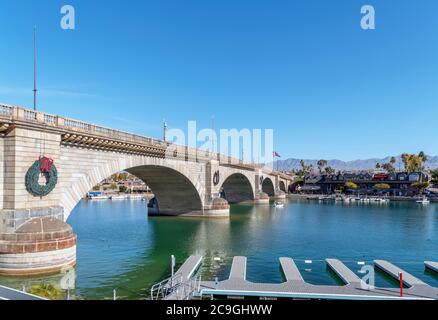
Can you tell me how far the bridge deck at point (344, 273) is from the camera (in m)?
26.6

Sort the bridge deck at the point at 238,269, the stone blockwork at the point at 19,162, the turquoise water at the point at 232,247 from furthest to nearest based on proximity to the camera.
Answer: the turquoise water at the point at 232,247, the bridge deck at the point at 238,269, the stone blockwork at the point at 19,162

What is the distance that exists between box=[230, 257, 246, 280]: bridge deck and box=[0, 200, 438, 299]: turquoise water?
97 centimetres

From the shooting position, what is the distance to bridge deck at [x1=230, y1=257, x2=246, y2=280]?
27195mm

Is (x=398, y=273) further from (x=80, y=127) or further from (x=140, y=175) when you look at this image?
(x=140, y=175)

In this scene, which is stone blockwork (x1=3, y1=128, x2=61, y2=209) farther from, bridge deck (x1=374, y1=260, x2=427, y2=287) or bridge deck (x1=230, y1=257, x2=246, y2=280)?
bridge deck (x1=374, y1=260, x2=427, y2=287)

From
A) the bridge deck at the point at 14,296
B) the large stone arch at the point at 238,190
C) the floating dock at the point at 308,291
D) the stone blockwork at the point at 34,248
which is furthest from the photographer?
the large stone arch at the point at 238,190

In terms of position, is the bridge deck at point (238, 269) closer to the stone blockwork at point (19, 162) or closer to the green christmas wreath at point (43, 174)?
the stone blockwork at point (19, 162)

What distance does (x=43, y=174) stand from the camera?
29.0 m

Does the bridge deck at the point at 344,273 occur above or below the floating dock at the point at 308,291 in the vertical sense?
below

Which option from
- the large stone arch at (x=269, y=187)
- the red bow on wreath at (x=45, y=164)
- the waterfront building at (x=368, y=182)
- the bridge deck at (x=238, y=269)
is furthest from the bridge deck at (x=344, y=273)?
the waterfront building at (x=368, y=182)

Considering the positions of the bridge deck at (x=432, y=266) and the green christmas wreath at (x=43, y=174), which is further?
the bridge deck at (x=432, y=266)

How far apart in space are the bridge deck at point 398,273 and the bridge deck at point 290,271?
767 centimetres

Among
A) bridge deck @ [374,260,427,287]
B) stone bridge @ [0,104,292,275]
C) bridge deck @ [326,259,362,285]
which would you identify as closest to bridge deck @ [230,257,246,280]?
bridge deck @ [326,259,362,285]
